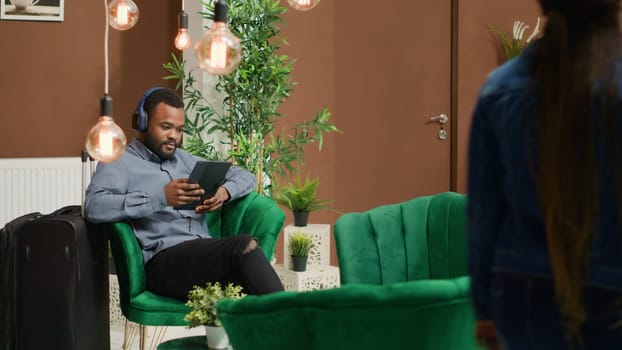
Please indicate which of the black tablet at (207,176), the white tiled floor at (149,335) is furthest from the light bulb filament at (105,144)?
the white tiled floor at (149,335)

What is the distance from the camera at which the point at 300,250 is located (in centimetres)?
471

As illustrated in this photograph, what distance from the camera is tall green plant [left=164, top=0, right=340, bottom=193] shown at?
520cm

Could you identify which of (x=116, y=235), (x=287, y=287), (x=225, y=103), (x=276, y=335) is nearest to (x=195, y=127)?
(x=225, y=103)

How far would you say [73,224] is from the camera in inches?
135

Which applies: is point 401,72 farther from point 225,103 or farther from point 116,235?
point 116,235

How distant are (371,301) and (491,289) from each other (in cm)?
24

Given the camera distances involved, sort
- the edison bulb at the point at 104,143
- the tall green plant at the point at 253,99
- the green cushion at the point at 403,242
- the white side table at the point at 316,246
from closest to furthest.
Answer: the edison bulb at the point at 104,143 < the green cushion at the point at 403,242 < the white side table at the point at 316,246 < the tall green plant at the point at 253,99

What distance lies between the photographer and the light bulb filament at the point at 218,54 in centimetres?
208

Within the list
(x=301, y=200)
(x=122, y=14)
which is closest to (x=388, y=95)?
(x=301, y=200)

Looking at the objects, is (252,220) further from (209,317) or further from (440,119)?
(440,119)

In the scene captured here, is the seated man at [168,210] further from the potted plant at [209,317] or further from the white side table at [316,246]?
the white side table at [316,246]

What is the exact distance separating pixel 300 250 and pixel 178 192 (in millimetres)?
1115

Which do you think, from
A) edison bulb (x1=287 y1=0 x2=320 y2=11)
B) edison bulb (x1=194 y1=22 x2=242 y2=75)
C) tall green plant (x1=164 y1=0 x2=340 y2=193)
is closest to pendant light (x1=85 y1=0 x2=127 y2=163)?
edison bulb (x1=194 y1=22 x2=242 y2=75)

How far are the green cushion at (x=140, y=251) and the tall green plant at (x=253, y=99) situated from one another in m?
0.99
